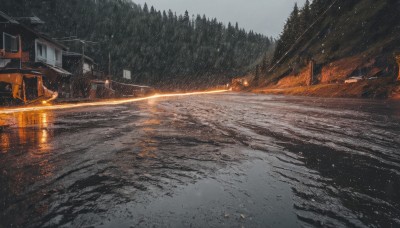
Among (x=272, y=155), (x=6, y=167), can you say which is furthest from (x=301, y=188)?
(x=6, y=167)

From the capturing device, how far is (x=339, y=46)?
4069cm

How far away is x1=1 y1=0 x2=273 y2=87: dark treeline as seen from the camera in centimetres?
7996

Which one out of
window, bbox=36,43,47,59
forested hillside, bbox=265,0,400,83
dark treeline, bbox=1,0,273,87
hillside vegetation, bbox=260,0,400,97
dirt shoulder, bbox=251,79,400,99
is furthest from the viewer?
dark treeline, bbox=1,0,273,87

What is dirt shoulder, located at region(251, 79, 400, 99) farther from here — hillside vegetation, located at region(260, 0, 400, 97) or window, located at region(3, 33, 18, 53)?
window, located at region(3, 33, 18, 53)

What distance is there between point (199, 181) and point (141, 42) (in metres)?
104

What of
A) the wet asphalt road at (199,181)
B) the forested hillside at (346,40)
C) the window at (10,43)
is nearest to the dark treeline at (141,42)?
the window at (10,43)

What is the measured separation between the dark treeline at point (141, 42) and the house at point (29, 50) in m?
39.9

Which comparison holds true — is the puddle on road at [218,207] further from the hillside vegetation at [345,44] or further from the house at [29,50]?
the house at [29,50]

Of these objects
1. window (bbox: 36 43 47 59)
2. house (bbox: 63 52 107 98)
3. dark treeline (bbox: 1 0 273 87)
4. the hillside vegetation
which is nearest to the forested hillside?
the hillside vegetation

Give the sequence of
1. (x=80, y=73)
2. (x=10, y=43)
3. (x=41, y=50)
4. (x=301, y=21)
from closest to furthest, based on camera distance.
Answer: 1. (x=10, y=43)
2. (x=41, y=50)
3. (x=80, y=73)
4. (x=301, y=21)

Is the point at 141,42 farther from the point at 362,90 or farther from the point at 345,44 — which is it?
the point at 362,90

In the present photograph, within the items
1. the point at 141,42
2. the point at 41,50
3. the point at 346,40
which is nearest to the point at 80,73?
the point at 41,50

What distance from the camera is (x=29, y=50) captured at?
28266 mm

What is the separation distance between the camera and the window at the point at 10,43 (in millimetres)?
23900
